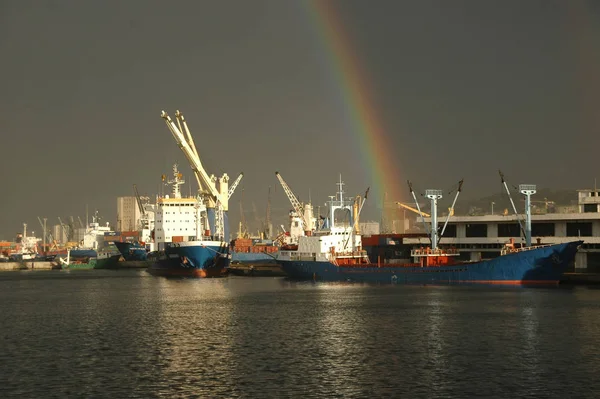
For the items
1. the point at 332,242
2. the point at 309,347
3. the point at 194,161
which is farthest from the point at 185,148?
the point at 309,347

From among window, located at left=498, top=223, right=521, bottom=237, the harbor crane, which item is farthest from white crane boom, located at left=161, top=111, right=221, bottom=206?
window, located at left=498, top=223, right=521, bottom=237

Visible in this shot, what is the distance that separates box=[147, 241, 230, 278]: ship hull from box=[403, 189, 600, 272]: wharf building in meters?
34.2

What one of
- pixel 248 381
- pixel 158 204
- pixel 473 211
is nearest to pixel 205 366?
pixel 248 381

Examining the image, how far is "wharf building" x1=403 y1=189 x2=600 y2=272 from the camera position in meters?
116

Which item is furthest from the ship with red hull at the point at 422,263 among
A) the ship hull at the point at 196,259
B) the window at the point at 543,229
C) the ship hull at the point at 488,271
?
the ship hull at the point at 196,259

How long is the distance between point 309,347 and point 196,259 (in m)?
95.3

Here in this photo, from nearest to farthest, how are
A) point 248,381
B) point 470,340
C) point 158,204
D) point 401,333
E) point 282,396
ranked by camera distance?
point 282,396
point 248,381
point 470,340
point 401,333
point 158,204

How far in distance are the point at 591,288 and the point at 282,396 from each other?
6915cm

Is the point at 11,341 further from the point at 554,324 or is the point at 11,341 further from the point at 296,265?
the point at 296,265

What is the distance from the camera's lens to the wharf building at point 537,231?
116062 mm

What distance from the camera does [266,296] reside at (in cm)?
10112

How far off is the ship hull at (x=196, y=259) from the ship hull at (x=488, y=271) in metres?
29.5

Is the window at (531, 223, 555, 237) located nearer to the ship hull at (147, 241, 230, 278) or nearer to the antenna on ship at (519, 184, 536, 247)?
the antenna on ship at (519, 184, 536, 247)

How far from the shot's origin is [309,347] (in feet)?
185
